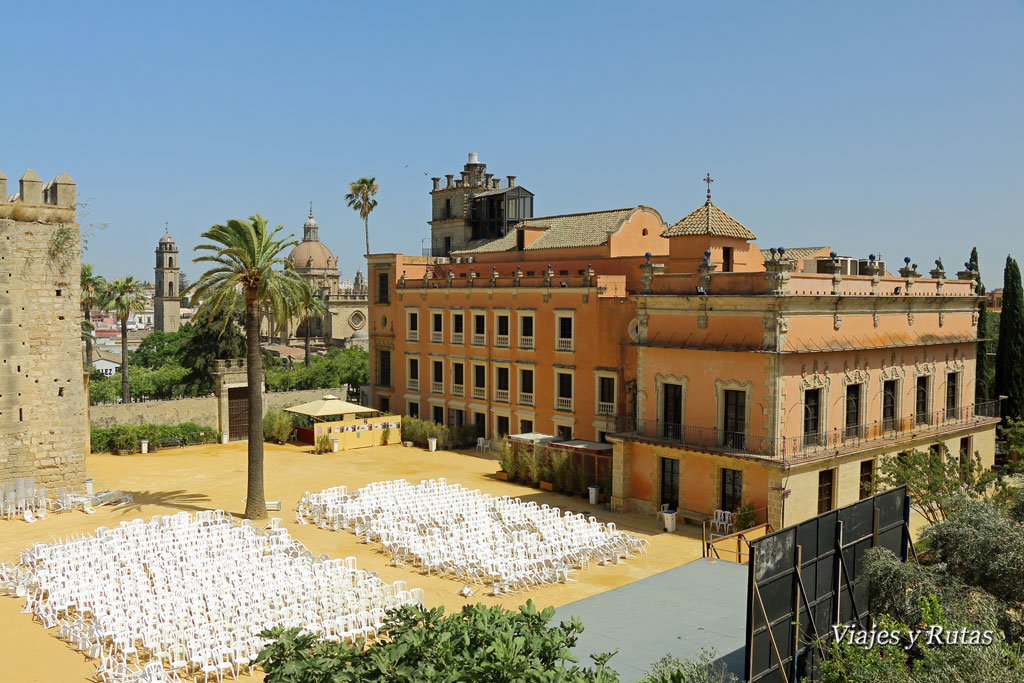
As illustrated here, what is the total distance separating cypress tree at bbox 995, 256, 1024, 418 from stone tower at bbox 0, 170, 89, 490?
1514 inches

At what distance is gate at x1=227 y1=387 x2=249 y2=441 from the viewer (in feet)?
139

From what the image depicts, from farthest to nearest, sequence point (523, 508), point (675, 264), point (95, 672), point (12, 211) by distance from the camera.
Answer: point (675, 264) < point (12, 211) < point (523, 508) < point (95, 672)

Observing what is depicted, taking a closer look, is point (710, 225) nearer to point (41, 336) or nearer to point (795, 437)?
point (795, 437)

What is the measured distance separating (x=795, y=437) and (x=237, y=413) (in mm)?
28349

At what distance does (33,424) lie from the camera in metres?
28.8

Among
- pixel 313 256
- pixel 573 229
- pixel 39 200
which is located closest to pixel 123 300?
pixel 39 200

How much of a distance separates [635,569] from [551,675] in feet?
45.9

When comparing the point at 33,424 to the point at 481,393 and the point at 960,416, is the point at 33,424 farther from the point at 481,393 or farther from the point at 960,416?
the point at 960,416

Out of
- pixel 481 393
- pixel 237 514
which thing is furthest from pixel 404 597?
pixel 481 393

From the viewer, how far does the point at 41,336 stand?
28.9 meters

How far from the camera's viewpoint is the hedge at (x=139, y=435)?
126 ft

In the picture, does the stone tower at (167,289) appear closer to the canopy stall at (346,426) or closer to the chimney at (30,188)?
the canopy stall at (346,426)

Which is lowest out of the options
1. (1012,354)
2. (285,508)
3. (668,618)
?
(285,508)

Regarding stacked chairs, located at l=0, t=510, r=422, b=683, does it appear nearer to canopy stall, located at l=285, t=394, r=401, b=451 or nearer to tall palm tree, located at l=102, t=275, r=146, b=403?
canopy stall, located at l=285, t=394, r=401, b=451
